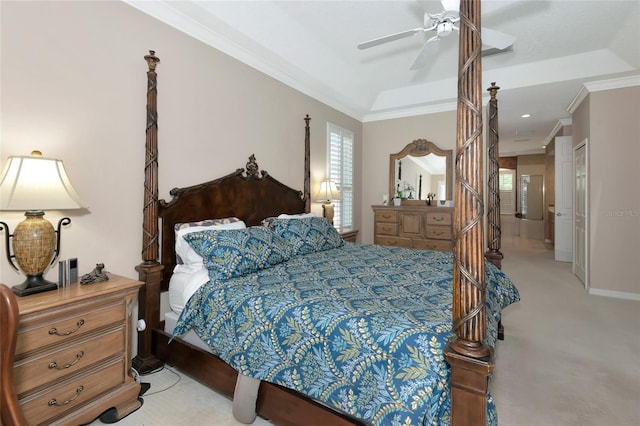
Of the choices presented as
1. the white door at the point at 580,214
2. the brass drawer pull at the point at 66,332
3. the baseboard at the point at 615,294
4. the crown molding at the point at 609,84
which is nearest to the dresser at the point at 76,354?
the brass drawer pull at the point at 66,332

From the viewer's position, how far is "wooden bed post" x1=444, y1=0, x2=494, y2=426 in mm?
1108

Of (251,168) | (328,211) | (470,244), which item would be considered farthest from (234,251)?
(328,211)

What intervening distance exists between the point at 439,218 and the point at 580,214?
232 centimetres

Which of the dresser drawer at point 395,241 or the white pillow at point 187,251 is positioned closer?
the white pillow at point 187,251

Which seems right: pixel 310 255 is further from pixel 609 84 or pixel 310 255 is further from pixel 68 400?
pixel 609 84

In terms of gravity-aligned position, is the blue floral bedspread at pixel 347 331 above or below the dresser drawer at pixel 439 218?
below

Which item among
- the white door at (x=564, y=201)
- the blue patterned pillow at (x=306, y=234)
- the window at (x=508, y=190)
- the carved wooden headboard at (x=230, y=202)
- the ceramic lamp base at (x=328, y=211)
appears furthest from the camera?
the window at (x=508, y=190)

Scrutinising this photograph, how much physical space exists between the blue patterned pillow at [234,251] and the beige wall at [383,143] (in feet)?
11.4

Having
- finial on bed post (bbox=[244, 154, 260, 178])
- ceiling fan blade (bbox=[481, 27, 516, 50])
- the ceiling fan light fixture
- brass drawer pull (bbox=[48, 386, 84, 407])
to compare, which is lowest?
brass drawer pull (bbox=[48, 386, 84, 407])

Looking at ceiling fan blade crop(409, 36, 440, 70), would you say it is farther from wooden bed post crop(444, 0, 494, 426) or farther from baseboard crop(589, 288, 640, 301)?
baseboard crop(589, 288, 640, 301)

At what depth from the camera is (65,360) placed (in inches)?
62.5

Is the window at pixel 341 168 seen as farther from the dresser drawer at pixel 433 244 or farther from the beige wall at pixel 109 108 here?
the beige wall at pixel 109 108

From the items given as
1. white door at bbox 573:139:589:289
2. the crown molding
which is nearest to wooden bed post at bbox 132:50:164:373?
the crown molding

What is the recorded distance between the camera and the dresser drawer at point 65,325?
144 centimetres
